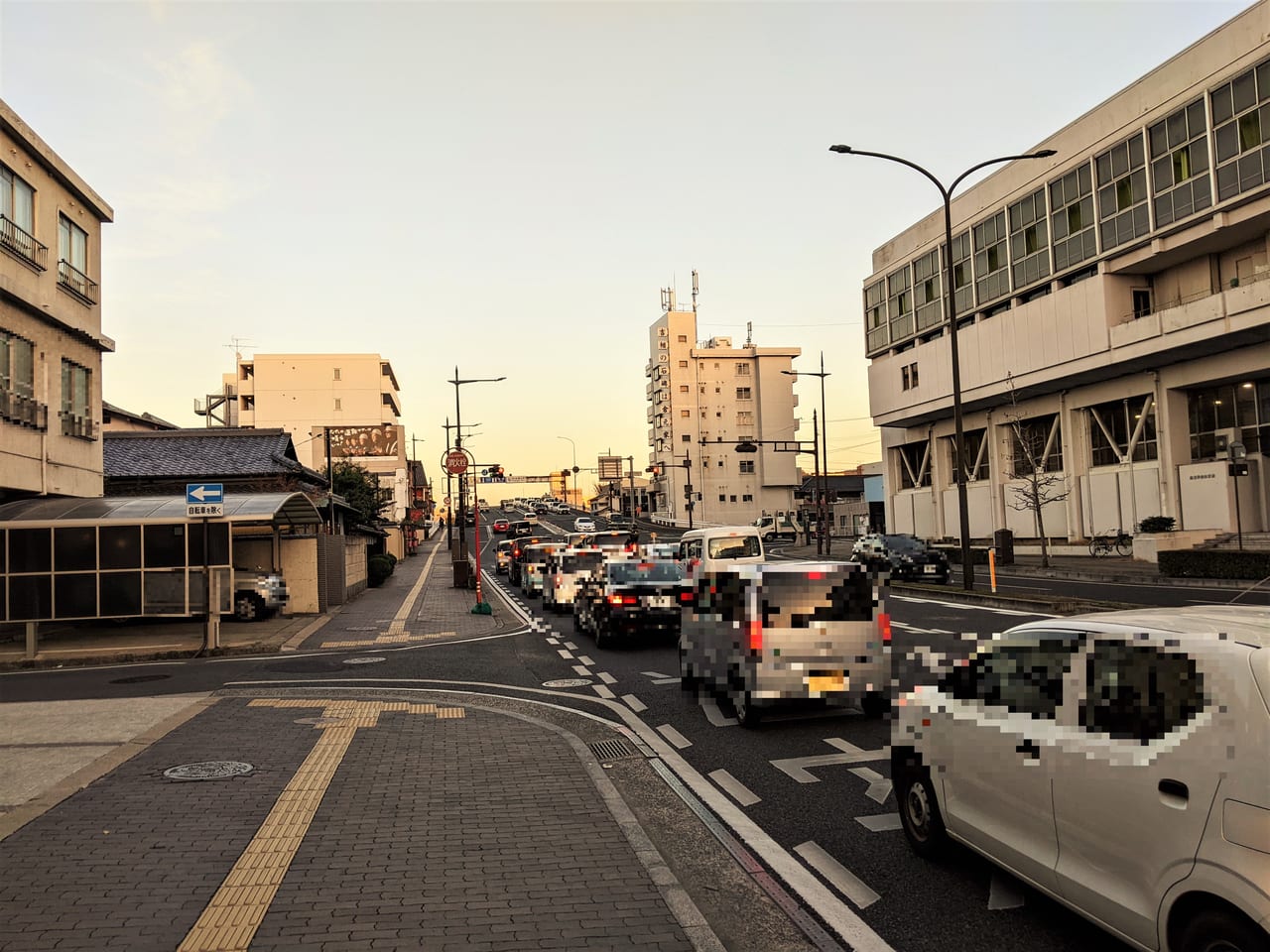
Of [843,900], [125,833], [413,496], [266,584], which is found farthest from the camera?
[413,496]

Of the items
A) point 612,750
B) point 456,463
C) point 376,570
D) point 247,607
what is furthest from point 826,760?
point 376,570

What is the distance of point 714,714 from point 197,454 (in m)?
31.3

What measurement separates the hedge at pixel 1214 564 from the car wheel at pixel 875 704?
20.6 meters

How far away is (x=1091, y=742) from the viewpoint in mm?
4078

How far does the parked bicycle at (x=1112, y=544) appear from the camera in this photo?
130 ft

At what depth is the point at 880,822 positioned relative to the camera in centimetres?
643

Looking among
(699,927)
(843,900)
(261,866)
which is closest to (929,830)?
(843,900)

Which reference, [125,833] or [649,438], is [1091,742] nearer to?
[125,833]

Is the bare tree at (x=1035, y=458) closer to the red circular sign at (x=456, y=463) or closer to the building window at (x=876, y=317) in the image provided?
the building window at (x=876, y=317)

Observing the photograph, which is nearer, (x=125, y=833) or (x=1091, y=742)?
(x=1091, y=742)

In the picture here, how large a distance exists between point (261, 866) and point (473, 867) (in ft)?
4.12

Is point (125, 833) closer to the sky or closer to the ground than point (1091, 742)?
closer to the ground

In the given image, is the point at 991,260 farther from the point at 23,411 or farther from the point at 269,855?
the point at 269,855

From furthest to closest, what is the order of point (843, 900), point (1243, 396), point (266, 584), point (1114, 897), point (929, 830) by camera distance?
point (1243, 396) → point (266, 584) → point (929, 830) → point (843, 900) → point (1114, 897)
